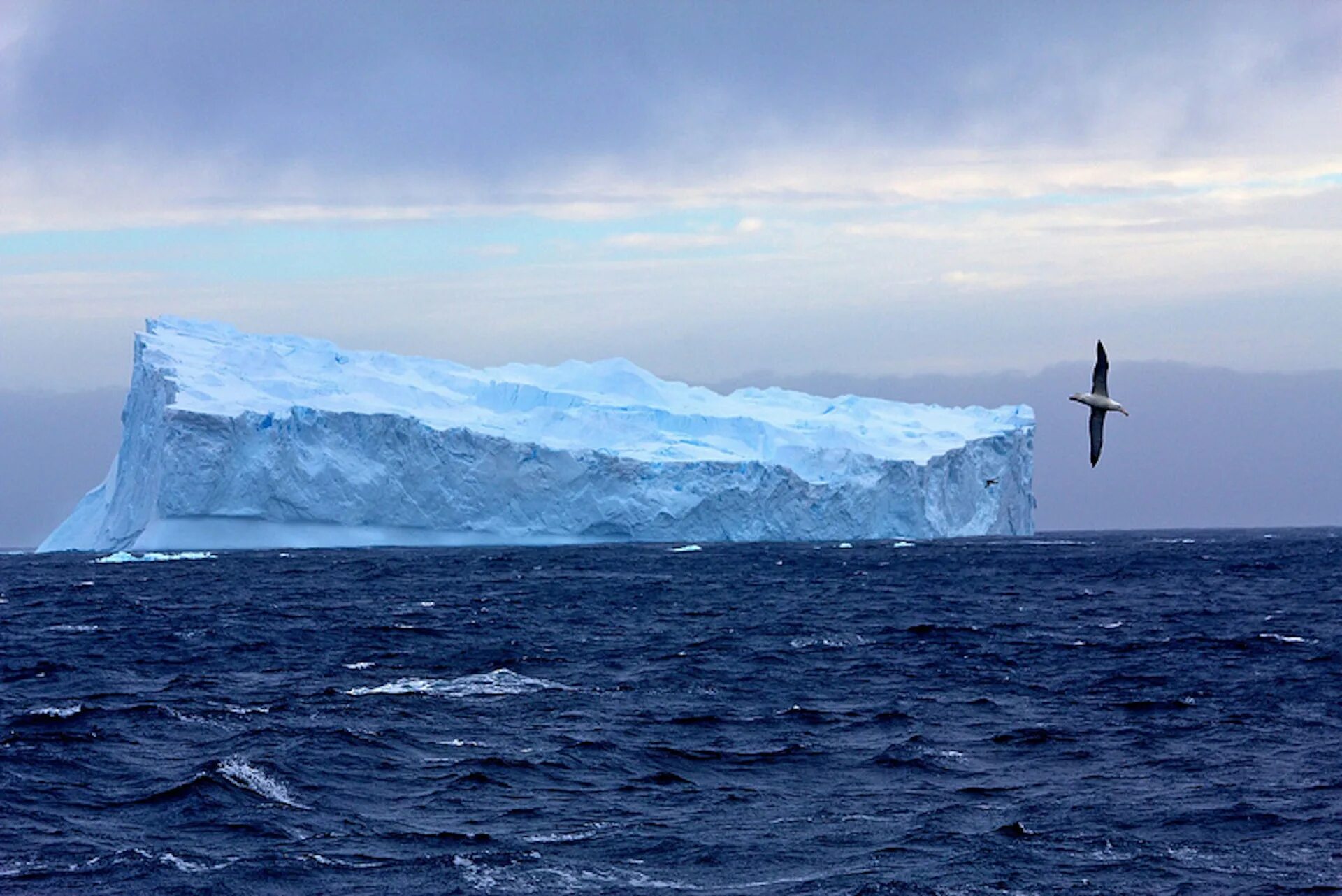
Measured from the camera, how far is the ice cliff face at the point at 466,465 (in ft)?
169

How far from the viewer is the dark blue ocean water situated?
10016mm

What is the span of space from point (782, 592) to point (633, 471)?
2161 cm

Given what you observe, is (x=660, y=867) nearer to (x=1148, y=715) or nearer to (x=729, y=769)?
(x=729, y=769)

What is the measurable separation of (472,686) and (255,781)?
569cm

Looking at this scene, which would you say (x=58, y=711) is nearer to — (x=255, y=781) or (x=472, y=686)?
(x=255, y=781)

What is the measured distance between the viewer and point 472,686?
17.7 m

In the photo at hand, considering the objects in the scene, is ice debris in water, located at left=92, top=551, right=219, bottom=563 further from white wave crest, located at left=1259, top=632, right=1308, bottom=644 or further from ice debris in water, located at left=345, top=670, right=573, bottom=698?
white wave crest, located at left=1259, top=632, right=1308, bottom=644

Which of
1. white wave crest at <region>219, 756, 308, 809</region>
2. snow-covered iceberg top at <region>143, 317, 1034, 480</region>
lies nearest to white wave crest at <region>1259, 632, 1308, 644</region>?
white wave crest at <region>219, 756, 308, 809</region>

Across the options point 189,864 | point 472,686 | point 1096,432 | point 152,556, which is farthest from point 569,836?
point 152,556

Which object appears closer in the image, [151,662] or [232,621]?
[151,662]

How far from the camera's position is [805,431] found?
6241cm

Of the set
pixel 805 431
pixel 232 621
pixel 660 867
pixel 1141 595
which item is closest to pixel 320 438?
pixel 805 431

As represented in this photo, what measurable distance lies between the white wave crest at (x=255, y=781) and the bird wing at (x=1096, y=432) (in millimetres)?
6335

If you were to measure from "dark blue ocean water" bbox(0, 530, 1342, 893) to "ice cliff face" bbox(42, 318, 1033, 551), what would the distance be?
2466 centimetres
